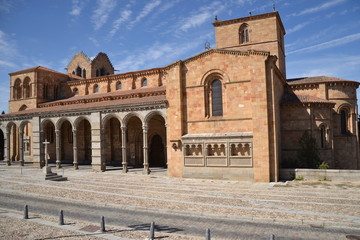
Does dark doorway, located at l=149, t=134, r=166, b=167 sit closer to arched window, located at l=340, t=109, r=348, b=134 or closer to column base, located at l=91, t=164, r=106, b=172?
column base, located at l=91, t=164, r=106, b=172

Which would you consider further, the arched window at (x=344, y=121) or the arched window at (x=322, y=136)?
the arched window at (x=344, y=121)

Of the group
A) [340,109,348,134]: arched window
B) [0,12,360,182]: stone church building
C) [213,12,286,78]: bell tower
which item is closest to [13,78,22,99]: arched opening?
[0,12,360,182]: stone church building

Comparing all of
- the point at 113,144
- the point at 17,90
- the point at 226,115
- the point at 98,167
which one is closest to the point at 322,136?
the point at 226,115

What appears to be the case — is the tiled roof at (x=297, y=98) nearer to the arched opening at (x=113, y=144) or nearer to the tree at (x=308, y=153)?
the tree at (x=308, y=153)

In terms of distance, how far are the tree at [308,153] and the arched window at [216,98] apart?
26.3ft

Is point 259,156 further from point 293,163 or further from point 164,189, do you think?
point 164,189

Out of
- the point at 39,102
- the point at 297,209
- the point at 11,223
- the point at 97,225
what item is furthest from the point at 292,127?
the point at 39,102

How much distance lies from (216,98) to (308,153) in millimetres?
9344

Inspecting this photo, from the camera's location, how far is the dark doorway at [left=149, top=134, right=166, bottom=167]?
102ft

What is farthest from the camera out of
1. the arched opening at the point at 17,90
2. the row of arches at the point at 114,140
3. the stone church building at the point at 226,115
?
the arched opening at the point at 17,90

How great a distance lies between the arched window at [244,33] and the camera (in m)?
30.9

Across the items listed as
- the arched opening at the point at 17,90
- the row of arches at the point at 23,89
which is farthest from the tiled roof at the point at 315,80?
the arched opening at the point at 17,90

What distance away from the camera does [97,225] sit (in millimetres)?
10398

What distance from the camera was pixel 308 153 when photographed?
75.0 feet
